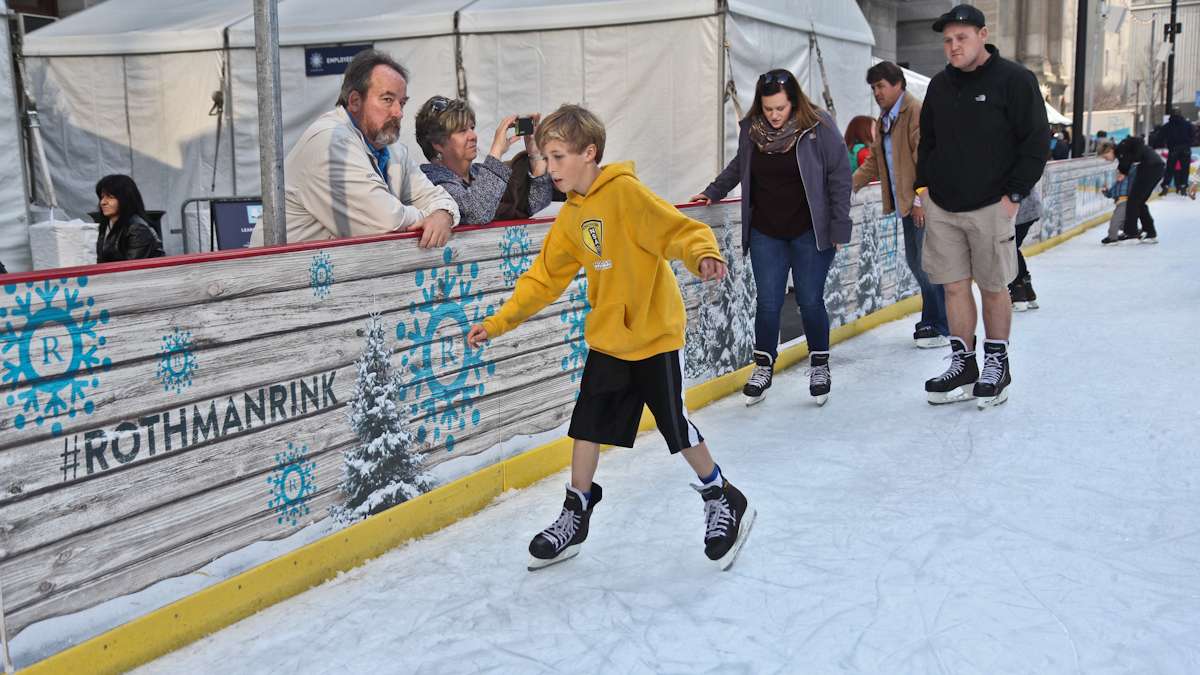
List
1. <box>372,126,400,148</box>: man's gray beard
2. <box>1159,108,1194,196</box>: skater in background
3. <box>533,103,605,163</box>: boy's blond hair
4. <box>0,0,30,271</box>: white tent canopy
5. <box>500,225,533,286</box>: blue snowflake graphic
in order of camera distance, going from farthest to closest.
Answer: <box>1159,108,1194,196</box>: skater in background, <box>0,0,30,271</box>: white tent canopy, <box>500,225,533,286</box>: blue snowflake graphic, <box>372,126,400,148</box>: man's gray beard, <box>533,103,605,163</box>: boy's blond hair

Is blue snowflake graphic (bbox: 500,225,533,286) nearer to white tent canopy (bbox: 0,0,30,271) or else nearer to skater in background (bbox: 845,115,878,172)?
white tent canopy (bbox: 0,0,30,271)

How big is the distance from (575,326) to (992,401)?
1.98 metres

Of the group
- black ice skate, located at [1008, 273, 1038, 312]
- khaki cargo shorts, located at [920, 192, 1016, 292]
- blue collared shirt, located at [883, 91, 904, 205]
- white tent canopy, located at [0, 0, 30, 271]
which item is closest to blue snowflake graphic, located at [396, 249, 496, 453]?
khaki cargo shorts, located at [920, 192, 1016, 292]

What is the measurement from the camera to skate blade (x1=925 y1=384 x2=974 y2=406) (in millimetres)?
4969

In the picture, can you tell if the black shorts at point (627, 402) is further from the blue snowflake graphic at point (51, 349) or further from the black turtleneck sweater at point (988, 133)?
the black turtleneck sweater at point (988, 133)

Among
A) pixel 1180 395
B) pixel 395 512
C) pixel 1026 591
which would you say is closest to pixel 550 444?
pixel 395 512

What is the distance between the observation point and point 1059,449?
416 centimetres

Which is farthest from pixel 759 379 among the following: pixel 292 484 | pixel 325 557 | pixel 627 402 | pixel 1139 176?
pixel 1139 176

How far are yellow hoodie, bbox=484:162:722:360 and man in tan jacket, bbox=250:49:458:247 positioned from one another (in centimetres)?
58

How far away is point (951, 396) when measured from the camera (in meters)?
4.99

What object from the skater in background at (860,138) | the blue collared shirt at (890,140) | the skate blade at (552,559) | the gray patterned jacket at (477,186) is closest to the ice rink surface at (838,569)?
the skate blade at (552,559)

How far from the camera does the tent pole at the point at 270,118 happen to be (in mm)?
2980

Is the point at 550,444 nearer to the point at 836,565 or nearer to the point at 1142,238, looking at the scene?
the point at 836,565

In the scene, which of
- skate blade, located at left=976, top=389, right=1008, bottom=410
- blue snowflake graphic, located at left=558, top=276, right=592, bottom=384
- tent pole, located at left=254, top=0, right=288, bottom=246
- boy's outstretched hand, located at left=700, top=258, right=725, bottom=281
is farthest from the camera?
skate blade, located at left=976, top=389, right=1008, bottom=410
